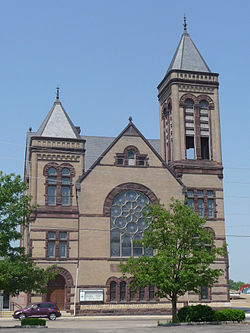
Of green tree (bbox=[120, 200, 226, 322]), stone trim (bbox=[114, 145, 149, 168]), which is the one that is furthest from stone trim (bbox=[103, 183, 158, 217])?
green tree (bbox=[120, 200, 226, 322])

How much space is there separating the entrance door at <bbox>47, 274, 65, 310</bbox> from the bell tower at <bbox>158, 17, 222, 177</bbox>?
14.8 meters

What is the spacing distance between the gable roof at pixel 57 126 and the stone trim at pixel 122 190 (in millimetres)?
6313

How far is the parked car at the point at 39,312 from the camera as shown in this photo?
38.3m

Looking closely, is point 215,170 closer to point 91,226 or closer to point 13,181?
point 91,226

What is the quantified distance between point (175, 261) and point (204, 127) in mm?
21368

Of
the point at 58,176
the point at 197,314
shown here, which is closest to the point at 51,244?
the point at 58,176

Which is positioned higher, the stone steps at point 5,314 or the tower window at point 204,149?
the tower window at point 204,149

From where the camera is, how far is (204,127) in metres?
49.5

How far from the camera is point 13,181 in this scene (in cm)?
3228

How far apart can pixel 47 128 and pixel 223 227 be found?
1898cm

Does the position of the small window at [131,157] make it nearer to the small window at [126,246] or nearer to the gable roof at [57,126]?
the gable roof at [57,126]

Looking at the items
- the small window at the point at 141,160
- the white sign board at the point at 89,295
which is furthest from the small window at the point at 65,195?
the white sign board at the point at 89,295

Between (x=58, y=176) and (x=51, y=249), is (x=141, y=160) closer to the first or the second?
(x=58, y=176)

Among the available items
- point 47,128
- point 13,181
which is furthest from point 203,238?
point 47,128
